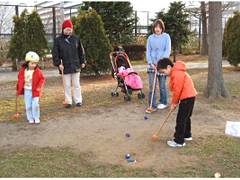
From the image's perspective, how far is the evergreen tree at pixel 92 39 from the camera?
41.7 ft

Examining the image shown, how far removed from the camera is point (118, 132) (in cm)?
653

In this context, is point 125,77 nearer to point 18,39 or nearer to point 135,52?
point 18,39

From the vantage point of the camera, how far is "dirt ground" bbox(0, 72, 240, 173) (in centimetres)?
537

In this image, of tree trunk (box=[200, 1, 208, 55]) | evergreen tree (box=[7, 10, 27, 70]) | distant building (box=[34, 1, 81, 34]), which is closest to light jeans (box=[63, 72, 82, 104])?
evergreen tree (box=[7, 10, 27, 70])

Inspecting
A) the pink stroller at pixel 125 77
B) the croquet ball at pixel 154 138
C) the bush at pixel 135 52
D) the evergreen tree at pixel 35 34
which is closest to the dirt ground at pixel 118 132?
the croquet ball at pixel 154 138

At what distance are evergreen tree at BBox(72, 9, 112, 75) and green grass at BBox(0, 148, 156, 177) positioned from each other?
739cm

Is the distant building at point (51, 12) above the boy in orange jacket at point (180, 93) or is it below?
above

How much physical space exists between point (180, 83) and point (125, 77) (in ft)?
10.8

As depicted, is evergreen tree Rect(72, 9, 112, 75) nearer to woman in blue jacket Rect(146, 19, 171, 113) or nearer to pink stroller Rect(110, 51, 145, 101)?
pink stroller Rect(110, 51, 145, 101)

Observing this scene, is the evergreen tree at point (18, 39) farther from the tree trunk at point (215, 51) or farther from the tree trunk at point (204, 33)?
the tree trunk at point (204, 33)

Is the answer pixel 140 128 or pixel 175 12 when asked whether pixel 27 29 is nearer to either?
pixel 175 12

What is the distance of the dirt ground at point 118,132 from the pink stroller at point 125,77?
1.67 feet

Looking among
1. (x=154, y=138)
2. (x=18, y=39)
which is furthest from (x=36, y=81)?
(x=18, y=39)

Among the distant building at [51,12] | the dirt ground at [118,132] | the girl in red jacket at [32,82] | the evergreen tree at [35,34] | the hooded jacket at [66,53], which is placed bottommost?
the dirt ground at [118,132]
